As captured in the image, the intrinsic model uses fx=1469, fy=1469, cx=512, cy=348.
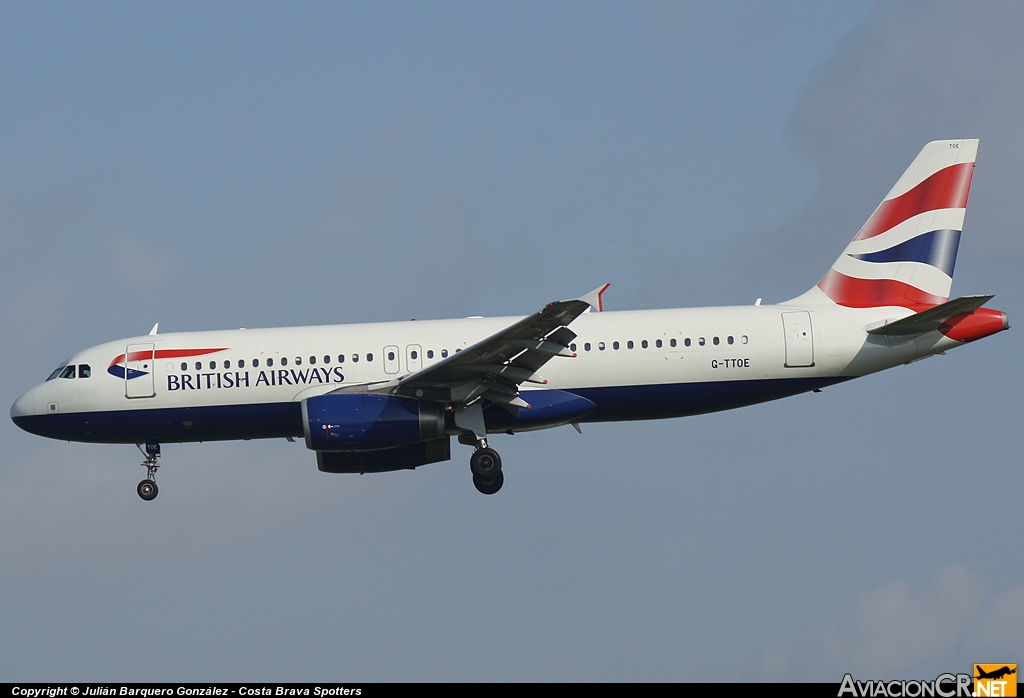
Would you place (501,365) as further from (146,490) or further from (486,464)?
(146,490)

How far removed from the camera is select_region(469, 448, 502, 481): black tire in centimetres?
3431

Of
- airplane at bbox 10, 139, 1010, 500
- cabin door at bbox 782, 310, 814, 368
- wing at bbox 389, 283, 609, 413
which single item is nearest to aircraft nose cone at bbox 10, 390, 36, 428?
airplane at bbox 10, 139, 1010, 500

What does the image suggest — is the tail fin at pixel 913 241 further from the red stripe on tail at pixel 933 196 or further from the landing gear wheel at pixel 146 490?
the landing gear wheel at pixel 146 490

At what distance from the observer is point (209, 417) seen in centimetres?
3494

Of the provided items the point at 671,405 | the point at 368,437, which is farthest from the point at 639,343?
the point at 368,437

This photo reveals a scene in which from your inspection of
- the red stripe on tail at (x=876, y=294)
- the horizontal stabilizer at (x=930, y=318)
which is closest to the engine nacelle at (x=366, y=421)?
the red stripe on tail at (x=876, y=294)

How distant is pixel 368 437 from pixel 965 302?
13.6 meters

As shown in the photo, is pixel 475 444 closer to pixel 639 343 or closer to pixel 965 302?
pixel 639 343

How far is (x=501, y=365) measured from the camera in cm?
3303

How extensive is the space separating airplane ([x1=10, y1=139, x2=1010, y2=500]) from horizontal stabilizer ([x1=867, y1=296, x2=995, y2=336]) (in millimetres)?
45

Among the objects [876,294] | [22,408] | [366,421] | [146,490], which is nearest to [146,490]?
[146,490]

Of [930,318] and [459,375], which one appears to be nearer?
[459,375]

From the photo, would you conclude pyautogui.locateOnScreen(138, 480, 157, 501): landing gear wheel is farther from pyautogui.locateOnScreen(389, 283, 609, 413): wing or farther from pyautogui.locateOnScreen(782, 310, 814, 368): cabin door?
pyautogui.locateOnScreen(782, 310, 814, 368): cabin door

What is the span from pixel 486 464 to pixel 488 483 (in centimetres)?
49
